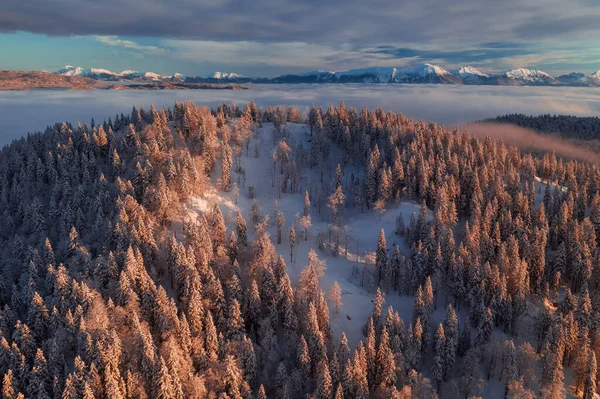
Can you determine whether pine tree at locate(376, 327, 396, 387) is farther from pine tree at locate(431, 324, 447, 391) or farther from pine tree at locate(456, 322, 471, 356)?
pine tree at locate(456, 322, 471, 356)

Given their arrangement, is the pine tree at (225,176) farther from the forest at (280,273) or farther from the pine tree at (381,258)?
the pine tree at (381,258)

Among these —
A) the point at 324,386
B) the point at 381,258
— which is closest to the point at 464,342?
the point at 381,258

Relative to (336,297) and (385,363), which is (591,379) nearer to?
(385,363)

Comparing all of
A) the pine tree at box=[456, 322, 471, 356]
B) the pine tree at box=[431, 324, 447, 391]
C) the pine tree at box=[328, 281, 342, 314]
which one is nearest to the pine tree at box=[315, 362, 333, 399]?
the pine tree at box=[328, 281, 342, 314]

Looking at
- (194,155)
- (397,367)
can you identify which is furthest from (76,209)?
(397,367)

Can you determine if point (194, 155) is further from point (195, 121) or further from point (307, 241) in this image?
point (307, 241)

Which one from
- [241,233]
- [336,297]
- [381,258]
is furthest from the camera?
[241,233]

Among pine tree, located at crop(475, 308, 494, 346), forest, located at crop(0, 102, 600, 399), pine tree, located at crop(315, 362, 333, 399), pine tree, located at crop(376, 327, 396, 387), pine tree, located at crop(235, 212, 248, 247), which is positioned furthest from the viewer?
pine tree, located at crop(235, 212, 248, 247)

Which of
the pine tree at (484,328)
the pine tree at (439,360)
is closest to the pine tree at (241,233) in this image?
the pine tree at (439,360)
